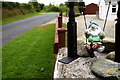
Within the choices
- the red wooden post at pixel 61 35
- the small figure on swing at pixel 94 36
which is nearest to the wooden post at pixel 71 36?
the small figure on swing at pixel 94 36

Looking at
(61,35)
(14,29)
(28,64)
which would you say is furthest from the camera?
(14,29)

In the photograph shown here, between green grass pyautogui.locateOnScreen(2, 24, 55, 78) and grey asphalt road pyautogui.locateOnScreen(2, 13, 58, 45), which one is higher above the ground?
grey asphalt road pyautogui.locateOnScreen(2, 13, 58, 45)

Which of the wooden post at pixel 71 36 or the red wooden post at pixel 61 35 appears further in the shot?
the red wooden post at pixel 61 35

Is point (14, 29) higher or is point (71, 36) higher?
point (71, 36)

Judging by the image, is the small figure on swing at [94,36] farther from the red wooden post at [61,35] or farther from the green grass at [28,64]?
the red wooden post at [61,35]

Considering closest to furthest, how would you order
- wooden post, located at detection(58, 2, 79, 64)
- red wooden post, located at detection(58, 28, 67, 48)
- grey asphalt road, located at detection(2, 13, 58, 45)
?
1. wooden post, located at detection(58, 2, 79, 64)
2. red wooden post, located at detection(58, 28, 67, 48)
3. grey asphalt road, located at detection(2, 13, 58, 45)

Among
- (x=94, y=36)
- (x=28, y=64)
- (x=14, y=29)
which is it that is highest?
(x=94, y=36)

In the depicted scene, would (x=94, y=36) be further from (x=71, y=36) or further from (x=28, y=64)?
(x=28, y=64)

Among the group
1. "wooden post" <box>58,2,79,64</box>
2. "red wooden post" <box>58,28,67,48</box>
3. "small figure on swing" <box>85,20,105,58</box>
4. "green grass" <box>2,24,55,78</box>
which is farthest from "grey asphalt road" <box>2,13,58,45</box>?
"small figure on swing" <box>85,20,105,58</box>

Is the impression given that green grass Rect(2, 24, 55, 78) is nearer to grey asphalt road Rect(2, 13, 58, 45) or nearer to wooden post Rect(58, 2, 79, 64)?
wooden post Rect(58, 2, 79, 64)

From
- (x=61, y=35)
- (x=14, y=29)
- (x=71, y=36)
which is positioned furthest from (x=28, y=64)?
(x=14, y=29)

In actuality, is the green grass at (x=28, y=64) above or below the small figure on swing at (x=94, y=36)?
below

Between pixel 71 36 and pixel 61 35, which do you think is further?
pixel 61 35

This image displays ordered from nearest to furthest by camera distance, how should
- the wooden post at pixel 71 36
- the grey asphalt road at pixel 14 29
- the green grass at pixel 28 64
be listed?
the wooden post at pixel 71 36, the green grass at pixel 28 64, the grey asphalt road at pixel 14 29
